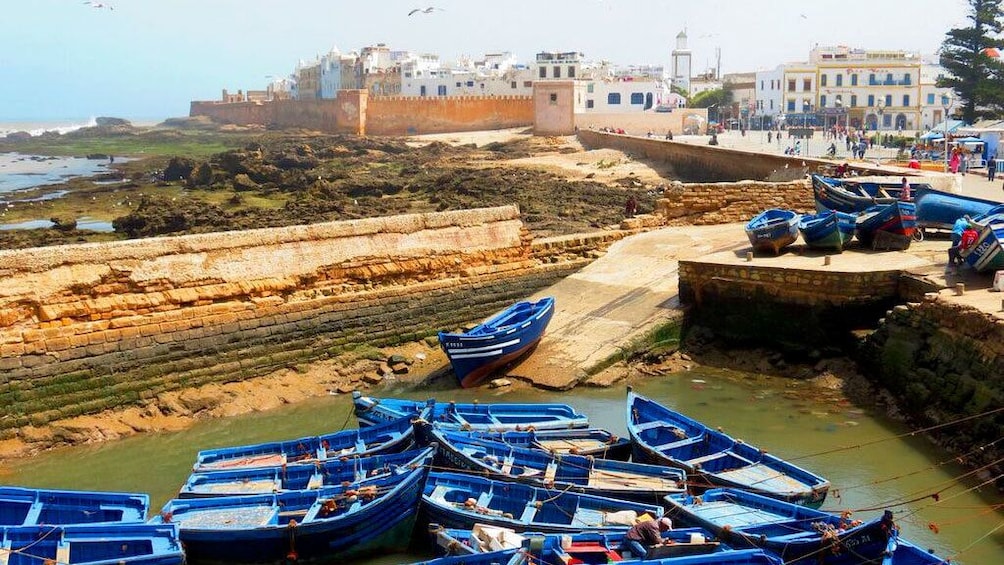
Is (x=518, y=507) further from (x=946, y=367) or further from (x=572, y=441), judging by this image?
(x=946, y=367)

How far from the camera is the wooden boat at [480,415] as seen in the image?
12305mm

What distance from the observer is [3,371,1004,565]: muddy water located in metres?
10.8

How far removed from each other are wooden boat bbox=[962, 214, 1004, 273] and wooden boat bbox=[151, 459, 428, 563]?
8.86m

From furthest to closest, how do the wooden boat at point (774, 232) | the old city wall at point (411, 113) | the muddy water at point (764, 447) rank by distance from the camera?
the old city wall at point (411, 113) → the wooden boat at point (774, 232) → the muddy water at point (764, 447)

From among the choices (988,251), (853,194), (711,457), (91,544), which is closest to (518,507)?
(711,457)

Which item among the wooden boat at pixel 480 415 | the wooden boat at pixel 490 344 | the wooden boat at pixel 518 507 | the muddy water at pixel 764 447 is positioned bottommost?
the muddy water at pixel 764 447

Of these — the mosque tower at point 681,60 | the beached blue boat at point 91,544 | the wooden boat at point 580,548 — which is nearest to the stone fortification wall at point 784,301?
the wooden boat at point 580,548

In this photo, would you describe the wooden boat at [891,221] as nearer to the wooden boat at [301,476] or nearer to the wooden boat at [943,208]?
the wooden boat at [943,208]

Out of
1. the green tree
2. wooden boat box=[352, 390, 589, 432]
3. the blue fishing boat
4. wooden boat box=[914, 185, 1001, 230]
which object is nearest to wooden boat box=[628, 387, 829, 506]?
wooden boat box=[352, 390, 589, 432]

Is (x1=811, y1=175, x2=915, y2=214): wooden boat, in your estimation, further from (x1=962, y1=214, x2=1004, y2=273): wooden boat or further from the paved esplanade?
(x1=962, y1=214, x2=1004, y2=273): wooden boat

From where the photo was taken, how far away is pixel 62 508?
995 centimetres

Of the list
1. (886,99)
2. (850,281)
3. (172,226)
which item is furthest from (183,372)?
(886,99)

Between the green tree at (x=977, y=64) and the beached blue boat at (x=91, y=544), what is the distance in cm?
3749

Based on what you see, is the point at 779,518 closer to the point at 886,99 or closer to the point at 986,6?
the point at 986,6
